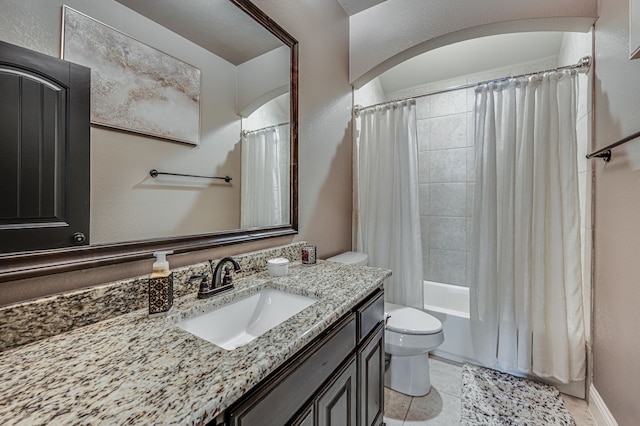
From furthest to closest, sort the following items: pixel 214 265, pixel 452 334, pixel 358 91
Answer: pixel 358 91, pixel 452 334, pixel 214 265

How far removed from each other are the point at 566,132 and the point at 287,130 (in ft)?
5.47

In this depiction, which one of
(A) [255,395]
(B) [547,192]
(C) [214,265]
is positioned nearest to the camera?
(A) [255,395]

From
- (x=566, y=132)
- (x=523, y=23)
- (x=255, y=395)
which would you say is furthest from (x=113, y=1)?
(x=566, y=132)

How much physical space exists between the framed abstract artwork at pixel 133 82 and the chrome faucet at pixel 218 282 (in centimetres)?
51

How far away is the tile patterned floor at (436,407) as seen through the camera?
5.00 ft

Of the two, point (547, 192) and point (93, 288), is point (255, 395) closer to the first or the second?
point (93, 288)

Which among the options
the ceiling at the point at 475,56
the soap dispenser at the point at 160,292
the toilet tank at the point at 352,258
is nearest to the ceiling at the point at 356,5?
the ceiling at the point at 475,56

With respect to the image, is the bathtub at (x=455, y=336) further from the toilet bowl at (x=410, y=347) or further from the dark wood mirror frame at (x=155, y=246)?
the dark wood mirror frame at (x=155, y=246)

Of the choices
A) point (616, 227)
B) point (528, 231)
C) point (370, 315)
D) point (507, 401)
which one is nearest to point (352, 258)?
point (370, 315)

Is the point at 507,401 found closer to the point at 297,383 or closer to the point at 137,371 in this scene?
the point at 297,383

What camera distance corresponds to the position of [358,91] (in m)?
2.43

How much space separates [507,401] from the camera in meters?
1.63

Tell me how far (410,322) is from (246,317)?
47.0 inches

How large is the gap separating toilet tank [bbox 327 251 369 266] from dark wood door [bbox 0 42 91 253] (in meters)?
1.43
